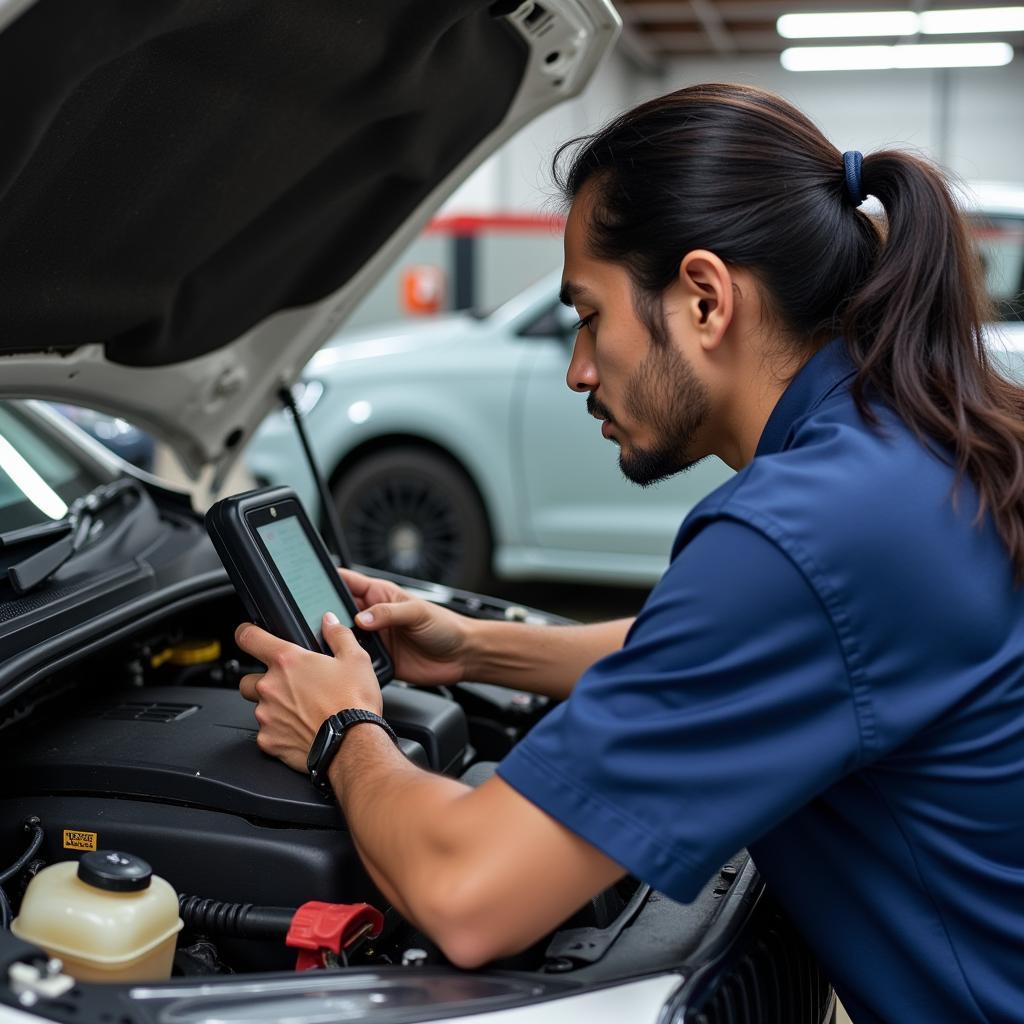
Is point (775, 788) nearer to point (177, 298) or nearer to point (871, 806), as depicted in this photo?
point (871, 806)

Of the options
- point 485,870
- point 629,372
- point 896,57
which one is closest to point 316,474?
point 629,372

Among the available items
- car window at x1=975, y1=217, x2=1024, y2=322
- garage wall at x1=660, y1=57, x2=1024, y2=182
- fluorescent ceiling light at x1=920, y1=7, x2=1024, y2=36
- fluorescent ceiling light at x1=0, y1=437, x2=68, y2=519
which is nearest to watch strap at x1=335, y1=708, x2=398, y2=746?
fluorescent ceiling light at x1=0, y1=437, x2=68, y2=519

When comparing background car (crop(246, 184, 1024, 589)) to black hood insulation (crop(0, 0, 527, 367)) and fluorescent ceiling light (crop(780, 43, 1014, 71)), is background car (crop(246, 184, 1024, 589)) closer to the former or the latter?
black hood insulation (crop(0, 0, 527, 367))

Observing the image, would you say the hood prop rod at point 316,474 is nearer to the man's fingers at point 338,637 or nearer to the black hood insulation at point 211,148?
the black hood insulation at point 211,148

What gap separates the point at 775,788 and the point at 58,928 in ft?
2.09

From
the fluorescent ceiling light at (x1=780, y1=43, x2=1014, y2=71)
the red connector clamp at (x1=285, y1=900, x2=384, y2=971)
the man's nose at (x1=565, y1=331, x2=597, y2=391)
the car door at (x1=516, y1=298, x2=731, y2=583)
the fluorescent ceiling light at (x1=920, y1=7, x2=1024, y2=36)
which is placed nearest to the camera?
the red connector clamp at (x1=285, y1=900, x2=384, y2=971)

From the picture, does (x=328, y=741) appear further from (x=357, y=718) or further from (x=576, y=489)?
(x=576, y=489)

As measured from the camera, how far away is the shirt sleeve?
103cm

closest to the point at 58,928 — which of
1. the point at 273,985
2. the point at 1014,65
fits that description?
the point at 273,985

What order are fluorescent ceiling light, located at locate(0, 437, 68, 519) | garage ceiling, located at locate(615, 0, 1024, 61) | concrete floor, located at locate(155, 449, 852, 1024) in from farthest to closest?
garage ceiling, located at locate(615, 0, 1024, 61) → concrete floor, located at locate(155, 449, 852, 1024) → fluorescent ceiling light, located at locate(0, 437, 68, 519)

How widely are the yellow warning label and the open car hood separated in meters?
0.65

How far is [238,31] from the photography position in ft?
4.42

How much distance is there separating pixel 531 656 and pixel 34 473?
2.56 ft

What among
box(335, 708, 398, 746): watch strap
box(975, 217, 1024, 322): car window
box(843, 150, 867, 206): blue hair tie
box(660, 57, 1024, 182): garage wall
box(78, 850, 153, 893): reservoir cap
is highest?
box(843, 150, 867, 206): blue hair tie
